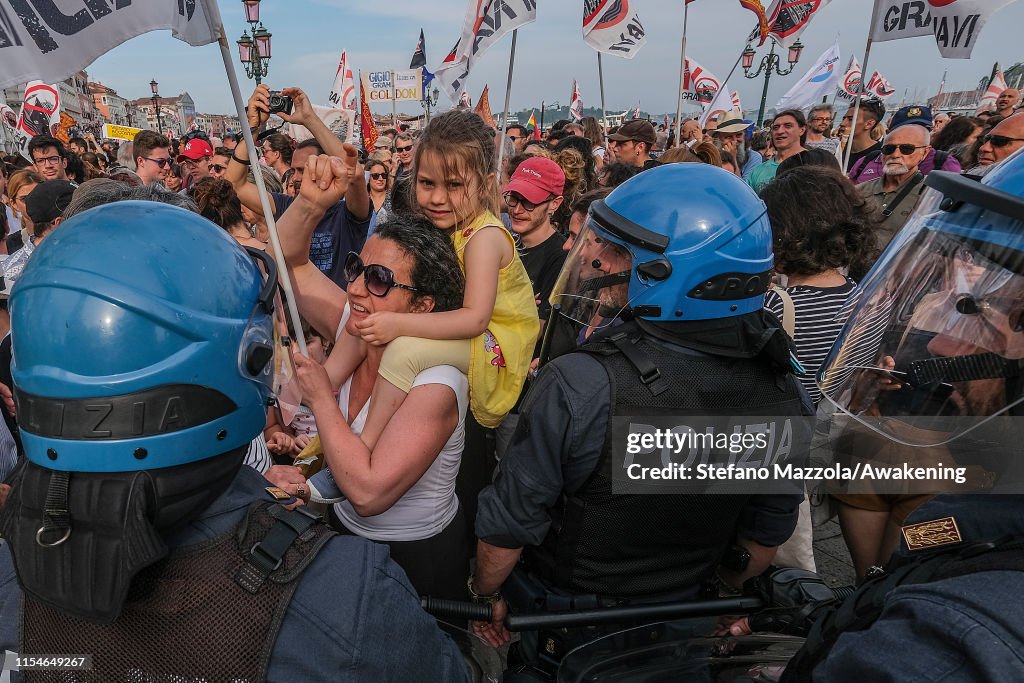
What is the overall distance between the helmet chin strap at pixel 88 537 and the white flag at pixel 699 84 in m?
13.3

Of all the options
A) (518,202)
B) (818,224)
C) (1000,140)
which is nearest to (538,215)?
(518,202)

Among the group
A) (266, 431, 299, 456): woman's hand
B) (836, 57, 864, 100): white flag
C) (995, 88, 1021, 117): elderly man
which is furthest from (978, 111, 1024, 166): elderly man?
(836, 57, 864, 100): white flag

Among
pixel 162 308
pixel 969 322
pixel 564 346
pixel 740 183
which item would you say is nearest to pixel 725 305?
pixel 740 183

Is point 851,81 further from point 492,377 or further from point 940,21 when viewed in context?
point 492,377

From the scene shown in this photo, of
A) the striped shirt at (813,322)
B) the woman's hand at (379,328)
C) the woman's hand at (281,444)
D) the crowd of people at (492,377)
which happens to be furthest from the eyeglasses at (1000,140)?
the woman's hand at (281,444)

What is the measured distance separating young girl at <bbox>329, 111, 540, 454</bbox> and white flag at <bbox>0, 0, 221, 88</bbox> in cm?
110

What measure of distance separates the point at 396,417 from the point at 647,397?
0.78m

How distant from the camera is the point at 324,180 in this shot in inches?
94.2

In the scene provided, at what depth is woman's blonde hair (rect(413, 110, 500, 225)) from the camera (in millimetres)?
2764

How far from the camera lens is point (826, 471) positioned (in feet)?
7.50

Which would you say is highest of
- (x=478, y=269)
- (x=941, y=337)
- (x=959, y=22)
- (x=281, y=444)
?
(x=959, y=22)

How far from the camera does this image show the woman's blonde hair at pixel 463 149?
276 cm

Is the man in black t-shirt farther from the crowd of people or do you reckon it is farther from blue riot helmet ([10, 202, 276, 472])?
blue riot helmet ([10, 202, 276, 472])

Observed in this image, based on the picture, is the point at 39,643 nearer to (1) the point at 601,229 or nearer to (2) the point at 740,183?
(1) the point at 601,229
